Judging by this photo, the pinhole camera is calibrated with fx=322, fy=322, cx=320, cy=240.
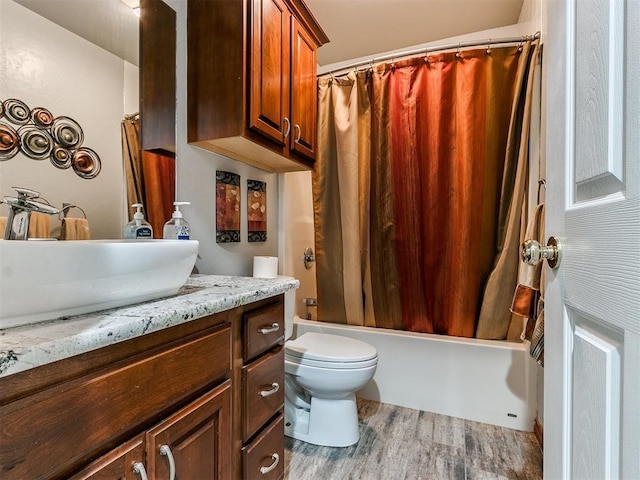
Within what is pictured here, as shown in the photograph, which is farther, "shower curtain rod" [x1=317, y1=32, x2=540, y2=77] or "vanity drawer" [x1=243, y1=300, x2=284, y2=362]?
"shower curtain rod" [x1=317, y1=32, x2=540, y2=77]

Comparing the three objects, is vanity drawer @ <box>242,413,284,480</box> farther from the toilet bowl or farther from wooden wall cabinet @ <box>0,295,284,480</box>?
the toilet bowl

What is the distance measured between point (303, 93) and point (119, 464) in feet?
5.03

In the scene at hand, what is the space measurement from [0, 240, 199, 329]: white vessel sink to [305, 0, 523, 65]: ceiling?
1.96m

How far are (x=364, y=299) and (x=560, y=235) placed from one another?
1.56 meters

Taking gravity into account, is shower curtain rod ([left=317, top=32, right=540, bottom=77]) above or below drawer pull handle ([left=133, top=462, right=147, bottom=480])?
above

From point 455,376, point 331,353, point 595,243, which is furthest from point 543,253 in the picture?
point 455,376

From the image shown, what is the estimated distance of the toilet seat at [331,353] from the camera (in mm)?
1494

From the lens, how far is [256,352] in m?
0.94

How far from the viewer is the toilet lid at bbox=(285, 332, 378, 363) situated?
4.96 feet

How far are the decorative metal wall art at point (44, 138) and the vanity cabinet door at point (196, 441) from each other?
749 millimetres

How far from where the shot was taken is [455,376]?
1.84 metres

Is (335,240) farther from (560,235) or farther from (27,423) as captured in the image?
(27,423)

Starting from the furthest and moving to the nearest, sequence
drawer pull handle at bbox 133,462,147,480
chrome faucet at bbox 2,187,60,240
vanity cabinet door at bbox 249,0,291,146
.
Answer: vanity cabinet door at bbox 249,0,291,146 < chrome faucet at bbox 2,187,60,240 < drawer pull handle at bbox 133,462,147,480

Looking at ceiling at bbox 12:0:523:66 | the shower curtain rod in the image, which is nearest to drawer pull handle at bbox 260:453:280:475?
ceiling at bbox 12:0:523:66
